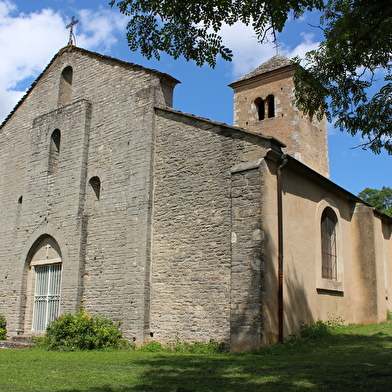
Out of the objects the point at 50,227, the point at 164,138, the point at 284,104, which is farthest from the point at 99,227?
the point at 284,104

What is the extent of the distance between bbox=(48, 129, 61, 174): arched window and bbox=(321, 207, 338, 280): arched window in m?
8.70

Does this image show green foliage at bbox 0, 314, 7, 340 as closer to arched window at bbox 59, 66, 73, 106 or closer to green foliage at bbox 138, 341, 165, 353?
green foliage at bbox 138, 341, 165, 353

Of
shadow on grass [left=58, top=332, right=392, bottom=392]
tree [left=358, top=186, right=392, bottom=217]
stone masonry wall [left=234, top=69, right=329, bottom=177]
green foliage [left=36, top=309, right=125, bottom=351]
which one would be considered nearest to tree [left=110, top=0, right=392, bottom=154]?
shadow on grass [left=58, top=332, right=392, bottom=392]

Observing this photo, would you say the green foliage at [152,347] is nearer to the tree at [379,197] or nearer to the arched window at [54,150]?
the arched window at [54,150]

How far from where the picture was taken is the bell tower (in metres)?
19.1

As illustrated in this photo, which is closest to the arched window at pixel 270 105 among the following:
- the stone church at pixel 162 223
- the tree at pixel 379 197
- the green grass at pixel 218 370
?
the stone church at pixel 162 223

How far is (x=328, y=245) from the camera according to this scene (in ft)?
42.0

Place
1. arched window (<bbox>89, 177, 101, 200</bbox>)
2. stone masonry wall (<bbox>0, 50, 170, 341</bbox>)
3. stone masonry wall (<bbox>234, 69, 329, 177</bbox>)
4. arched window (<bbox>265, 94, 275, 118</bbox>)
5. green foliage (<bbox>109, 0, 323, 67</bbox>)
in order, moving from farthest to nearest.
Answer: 1. arched window (<bbox>265, 94, 275, 118</bbox>)
2. stone masonry wall (<bbox>234, 69, 329, 177</bbox>)
3. arched window (<bbox>89, 177, 101, 200</bbox>)
4. stone masonry wall (<bbox>0, 50, 170, 341</bbox>)
5. green foliage (<bbox>109, 0, 323, 67</bbox>)

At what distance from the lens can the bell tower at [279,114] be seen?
19.1 meters

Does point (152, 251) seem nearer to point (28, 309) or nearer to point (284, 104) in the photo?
point (28, 309)

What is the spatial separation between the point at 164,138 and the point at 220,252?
3653 mm

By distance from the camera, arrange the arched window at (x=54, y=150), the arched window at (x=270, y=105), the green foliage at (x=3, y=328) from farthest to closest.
A: the arched window at (x=270, y=105), the arched window at (x=54, y=150), the green foliage at (x=3, y=328)

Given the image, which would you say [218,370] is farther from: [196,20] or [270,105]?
[270,105]

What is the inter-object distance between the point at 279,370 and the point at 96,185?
852 cm
